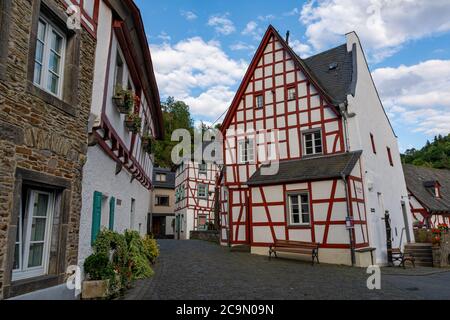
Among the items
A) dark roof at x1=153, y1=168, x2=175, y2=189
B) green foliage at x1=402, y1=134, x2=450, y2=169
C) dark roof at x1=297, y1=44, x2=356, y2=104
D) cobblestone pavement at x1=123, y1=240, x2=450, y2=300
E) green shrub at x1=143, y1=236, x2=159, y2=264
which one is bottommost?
cobblestone pavement at x1=123, y1=240, x2=450, y2=300

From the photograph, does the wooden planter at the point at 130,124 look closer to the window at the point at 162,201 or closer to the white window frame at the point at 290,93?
the white window frame at the point at 290,93

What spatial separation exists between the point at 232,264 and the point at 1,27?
29.5 ft

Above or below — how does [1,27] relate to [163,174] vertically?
below

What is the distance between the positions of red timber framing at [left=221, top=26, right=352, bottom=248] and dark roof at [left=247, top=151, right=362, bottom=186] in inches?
13.7

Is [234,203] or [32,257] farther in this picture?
[234,203]

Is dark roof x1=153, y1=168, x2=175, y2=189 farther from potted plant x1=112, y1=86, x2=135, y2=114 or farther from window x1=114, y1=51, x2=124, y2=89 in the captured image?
potted plant x1=112, y1=86, x2=135, y2=114

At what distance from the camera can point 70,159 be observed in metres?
5.62

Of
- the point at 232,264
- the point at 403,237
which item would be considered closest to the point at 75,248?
the point at 232,264

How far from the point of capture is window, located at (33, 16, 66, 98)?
5.16 meters

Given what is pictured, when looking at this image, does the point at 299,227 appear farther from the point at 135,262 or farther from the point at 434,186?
the point at 434,186

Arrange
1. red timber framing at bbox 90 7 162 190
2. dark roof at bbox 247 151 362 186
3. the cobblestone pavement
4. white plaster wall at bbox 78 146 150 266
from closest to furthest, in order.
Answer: white plaster wall at bbox 78 146 150 266
the cobblestone pavement
red timber framing at bbox 90 7 162 190
dark roof at bbox 247 151 362 186

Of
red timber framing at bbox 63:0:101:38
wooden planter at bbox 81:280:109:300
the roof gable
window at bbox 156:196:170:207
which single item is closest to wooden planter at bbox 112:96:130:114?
red timber framing at bbox 63:0:101:38

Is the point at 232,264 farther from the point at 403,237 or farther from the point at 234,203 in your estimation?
the point at 403,237

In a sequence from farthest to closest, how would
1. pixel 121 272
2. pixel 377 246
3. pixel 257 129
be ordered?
pixel 257 129, pixel 377 246, pixel 121 272
